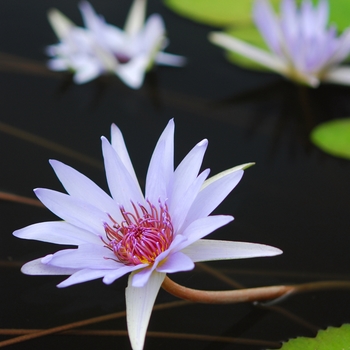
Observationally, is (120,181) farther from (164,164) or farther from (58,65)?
(58,65)

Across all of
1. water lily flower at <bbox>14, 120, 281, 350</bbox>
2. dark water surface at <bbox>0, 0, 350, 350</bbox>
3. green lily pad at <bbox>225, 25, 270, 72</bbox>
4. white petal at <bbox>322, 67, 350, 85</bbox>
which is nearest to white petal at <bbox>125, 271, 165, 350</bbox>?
water lily flower at <bbox>14, 120, 281, 350</bbox>

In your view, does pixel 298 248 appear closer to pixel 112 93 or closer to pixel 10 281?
pixel 10 281

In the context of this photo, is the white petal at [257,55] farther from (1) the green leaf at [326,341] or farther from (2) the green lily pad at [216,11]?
(1) the green leaf at [326,341]

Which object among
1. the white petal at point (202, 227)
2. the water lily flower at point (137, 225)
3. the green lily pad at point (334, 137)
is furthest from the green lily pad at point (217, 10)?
the white petal at point (202, 227)

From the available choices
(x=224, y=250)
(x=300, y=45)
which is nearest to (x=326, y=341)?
(x=224, y=250)

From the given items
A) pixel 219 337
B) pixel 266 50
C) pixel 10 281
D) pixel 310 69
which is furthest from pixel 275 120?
pixel 10 281

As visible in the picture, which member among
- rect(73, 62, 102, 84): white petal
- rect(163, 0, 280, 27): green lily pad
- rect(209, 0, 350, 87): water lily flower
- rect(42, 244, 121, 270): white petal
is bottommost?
rect(42, 244, 121, 270): white petal

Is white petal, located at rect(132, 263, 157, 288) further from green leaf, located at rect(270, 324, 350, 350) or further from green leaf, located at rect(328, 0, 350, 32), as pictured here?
green leaf, located at rect(328, 0, 350, 32)
